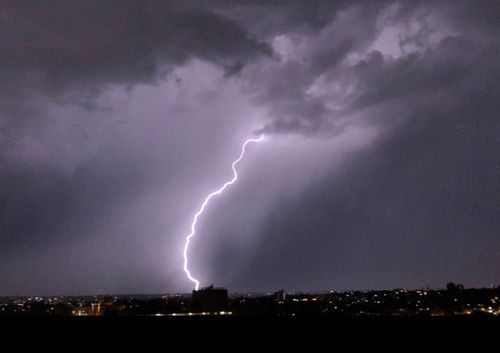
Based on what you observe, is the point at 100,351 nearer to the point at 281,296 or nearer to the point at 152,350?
the point at 152,350

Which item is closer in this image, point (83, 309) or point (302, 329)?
point (302, 329)

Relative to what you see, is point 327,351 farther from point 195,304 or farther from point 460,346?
point 195,304

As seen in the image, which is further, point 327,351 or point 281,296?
point 281,296

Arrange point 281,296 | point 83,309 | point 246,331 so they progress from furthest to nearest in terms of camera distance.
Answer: point 281,296, point 83,309, point 246,331

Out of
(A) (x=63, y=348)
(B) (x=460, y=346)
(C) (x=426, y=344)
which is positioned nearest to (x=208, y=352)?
(A) (x=63, y=348)

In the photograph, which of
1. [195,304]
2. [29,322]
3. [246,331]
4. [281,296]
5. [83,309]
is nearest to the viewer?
[246,331]

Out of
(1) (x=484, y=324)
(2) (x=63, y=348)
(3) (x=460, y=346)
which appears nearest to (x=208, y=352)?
(2) (x=63, y=348)
